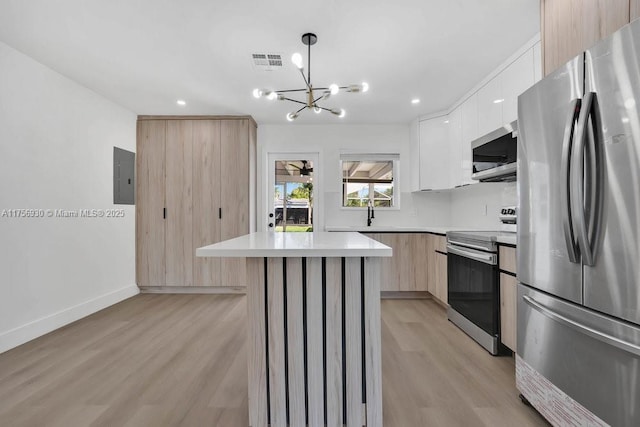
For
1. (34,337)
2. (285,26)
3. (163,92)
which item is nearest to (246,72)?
A: (285,26)

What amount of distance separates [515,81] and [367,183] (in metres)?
2.43

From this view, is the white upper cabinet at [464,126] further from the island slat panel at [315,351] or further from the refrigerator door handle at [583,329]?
the island slat panel at [315,351]

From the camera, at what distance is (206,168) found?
4309 mm

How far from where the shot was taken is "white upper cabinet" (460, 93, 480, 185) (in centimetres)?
335

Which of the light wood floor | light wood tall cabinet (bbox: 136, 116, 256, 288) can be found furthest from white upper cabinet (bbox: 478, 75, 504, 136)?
light wood tall cabinet (bbox: 136, 116, 256, 288)

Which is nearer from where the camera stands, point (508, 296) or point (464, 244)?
point (508, 296)

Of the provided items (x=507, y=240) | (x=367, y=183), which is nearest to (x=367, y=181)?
(x=367, y=183)

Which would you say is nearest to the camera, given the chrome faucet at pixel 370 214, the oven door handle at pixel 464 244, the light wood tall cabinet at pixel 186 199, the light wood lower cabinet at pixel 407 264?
the oven door handle at pixel 464 244

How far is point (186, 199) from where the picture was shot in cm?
430

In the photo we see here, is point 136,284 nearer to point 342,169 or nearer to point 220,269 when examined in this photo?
point 220,269

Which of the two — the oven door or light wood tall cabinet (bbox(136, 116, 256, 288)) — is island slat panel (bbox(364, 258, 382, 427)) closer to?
the oven door

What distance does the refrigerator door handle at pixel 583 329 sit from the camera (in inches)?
45.0

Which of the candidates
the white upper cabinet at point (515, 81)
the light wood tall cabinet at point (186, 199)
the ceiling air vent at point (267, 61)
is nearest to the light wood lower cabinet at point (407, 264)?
the white upper cabinet at point (515, 81)

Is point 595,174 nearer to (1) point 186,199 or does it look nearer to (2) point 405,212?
(2) point 405,212
